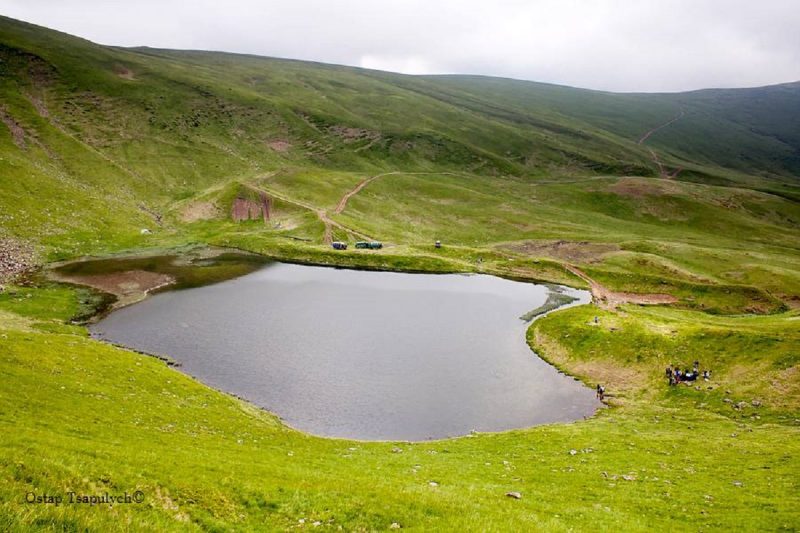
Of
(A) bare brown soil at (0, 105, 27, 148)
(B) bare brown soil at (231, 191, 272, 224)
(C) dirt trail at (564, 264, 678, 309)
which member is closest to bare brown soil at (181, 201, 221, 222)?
(B) bare brown soil at (231, 191, 272, 224)

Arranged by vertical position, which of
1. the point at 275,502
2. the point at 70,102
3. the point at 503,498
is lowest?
the point at 503,498

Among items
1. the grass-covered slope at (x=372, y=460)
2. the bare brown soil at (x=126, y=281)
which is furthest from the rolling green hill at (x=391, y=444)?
the bare brown soil at (x=126, y=281)

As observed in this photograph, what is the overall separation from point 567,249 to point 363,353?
83371 mm

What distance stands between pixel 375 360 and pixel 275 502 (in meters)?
41.4

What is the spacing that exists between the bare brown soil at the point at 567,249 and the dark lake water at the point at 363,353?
30.0 metres

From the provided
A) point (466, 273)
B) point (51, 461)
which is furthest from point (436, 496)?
point (466, 273)

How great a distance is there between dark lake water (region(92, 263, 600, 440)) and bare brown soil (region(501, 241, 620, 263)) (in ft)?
98.3

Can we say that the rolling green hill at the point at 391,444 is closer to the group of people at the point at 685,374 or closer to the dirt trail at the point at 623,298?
the dirt trail at the point at 623,298

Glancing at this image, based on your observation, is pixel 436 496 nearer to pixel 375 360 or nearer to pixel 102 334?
pixel 375 360

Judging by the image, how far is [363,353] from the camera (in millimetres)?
65375

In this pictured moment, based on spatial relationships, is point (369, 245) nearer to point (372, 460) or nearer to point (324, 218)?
point (324, 218)

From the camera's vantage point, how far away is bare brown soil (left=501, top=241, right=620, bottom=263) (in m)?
125

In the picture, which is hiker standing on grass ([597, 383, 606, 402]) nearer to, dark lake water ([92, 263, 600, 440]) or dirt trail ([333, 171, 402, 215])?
dark lake water ([92, 263, 600, 440])

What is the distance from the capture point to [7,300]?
70750 millimetres
